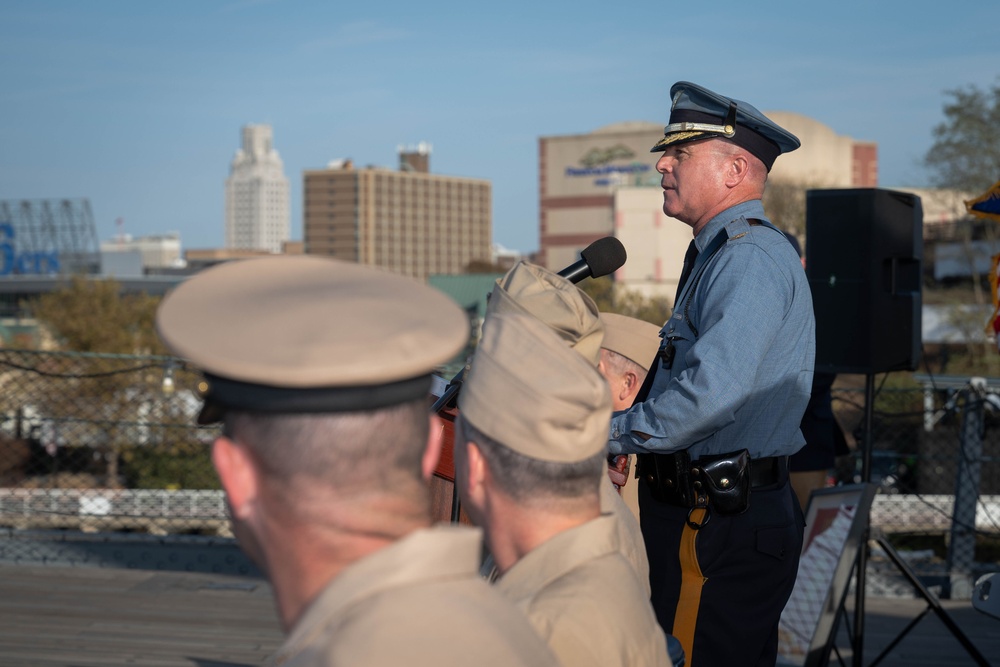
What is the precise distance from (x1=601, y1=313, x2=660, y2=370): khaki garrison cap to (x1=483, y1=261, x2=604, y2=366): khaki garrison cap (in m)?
0.72

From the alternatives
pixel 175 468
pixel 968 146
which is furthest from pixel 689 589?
pixel 968 146

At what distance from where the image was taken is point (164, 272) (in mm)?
126688

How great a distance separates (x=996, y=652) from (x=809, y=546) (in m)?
1.46

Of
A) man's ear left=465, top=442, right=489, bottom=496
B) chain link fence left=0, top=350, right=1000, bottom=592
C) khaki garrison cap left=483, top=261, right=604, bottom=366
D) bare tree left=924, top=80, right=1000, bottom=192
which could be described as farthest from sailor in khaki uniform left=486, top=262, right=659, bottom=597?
bare tree left=924, top=80, right=1000, bottom=192

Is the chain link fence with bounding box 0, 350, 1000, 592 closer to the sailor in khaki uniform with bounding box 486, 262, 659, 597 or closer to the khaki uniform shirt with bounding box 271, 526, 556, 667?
the sailor in khaki uniform with bounding box 486, 262, 659, 597

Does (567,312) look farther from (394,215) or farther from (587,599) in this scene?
(394,215)

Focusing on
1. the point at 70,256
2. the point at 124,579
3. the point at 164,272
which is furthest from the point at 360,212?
the point at 124,579

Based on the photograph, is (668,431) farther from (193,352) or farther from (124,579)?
(124,579)

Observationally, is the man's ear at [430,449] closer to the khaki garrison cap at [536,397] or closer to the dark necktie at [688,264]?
the khaki garrison cap at [536,397]

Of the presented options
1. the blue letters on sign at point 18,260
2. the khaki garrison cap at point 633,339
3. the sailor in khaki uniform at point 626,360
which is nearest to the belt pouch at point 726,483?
the sailor in khaki uniform at point 626,360

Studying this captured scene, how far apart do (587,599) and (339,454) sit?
0.57m

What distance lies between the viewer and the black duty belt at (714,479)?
106 inches

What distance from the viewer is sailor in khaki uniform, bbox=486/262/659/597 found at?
214cm

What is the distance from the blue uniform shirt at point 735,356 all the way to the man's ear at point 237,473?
1.55 m
